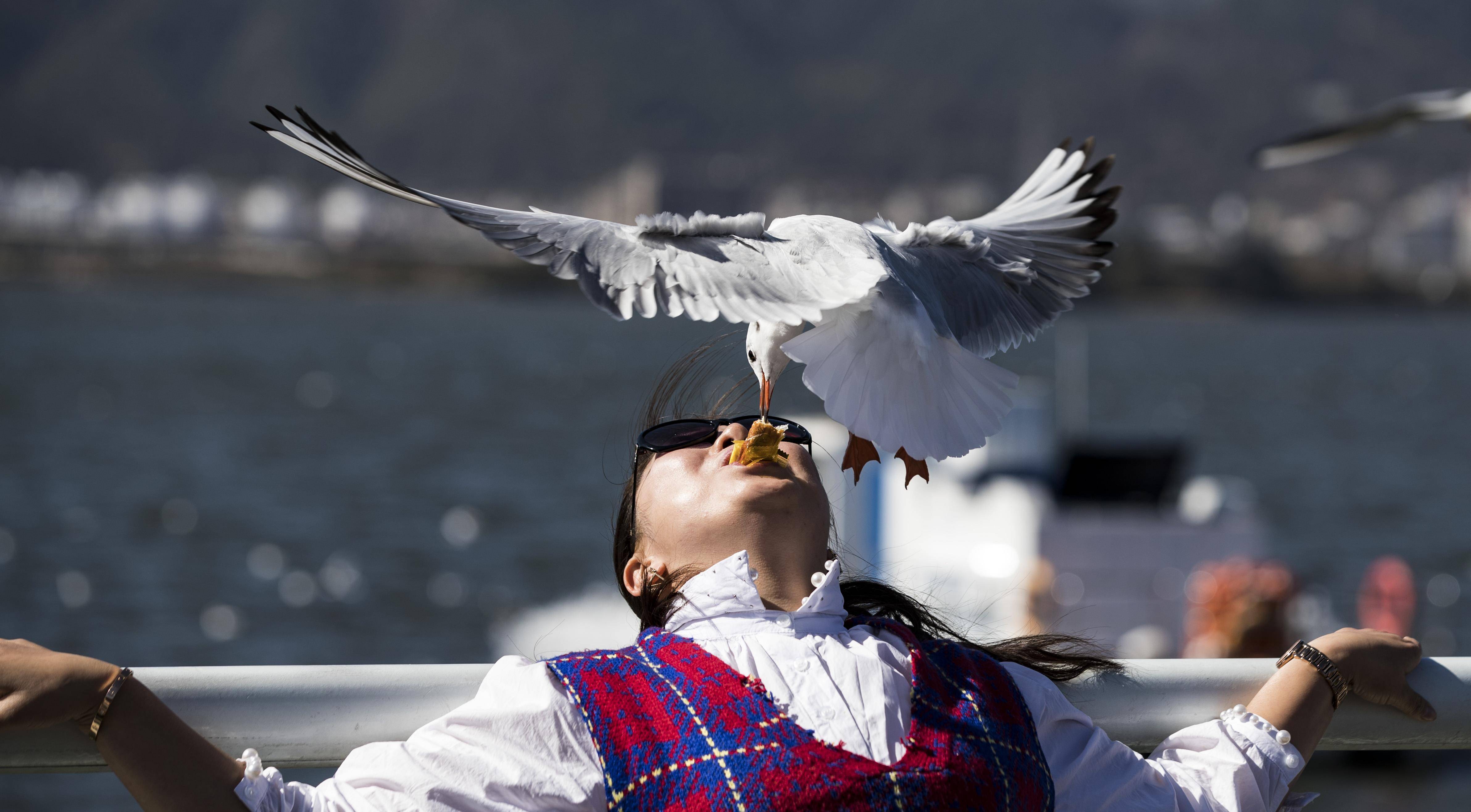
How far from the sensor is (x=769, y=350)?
9.85ft

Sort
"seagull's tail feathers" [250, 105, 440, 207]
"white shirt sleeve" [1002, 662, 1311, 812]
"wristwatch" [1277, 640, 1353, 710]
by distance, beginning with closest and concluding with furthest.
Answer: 1. "white shirt sleeve" [1002, 662, 1311, 812]
2. "wristwatch" [1277, 640, 1353, 710]
3. "seagull's tail feathers" [250, 105, 440, 207]

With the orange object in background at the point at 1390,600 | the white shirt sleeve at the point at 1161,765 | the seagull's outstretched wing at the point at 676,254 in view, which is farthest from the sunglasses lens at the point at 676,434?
the orange object in background at the point at 1390,600

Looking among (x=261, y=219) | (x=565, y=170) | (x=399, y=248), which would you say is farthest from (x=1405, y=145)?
(x=261, y=219)

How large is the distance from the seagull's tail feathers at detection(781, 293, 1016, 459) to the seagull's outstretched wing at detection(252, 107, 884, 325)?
11cm

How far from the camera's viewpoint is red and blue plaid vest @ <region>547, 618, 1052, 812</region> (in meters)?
1.79

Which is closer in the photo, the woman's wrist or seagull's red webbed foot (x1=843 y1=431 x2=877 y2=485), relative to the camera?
the woman's wrist

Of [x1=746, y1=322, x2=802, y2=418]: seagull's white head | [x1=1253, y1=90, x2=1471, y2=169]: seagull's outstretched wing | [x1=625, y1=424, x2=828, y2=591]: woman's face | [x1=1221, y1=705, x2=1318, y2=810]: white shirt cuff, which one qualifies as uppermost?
[x1=1253, y1=90, x2=1471, y2=169]: seagull's outstretched wing

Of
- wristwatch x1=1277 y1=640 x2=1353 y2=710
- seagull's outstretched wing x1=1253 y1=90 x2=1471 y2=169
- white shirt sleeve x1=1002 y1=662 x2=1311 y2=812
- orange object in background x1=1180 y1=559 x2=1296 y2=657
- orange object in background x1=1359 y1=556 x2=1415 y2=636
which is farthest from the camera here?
orange object in background x1=1359 y1=556 x2=1415 y2=636

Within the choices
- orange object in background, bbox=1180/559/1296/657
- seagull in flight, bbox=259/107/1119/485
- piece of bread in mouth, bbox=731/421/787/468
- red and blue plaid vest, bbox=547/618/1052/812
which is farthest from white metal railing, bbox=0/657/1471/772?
orange object in background, bbox=1180/559/1296/657

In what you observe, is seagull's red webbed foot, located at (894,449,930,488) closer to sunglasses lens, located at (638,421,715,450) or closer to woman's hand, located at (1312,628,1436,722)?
sunglasses lens, located at (638,421,715,450)

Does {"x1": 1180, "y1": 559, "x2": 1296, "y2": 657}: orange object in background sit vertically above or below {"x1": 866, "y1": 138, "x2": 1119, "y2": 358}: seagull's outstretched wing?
below

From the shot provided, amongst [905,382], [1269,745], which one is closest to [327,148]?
[905,382]

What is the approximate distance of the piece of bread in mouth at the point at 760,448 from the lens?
7.19 feet

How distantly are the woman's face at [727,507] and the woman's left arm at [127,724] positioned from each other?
731mm
